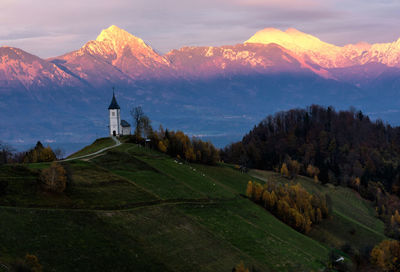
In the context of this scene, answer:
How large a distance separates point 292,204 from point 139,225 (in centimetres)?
5018

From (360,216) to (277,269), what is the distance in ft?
229

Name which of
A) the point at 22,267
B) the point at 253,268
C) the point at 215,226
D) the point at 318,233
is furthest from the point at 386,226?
the point at 22,267

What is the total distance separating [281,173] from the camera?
164m

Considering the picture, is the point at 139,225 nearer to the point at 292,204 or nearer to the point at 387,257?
the point at 387,257

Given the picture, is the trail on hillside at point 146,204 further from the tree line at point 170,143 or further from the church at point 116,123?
the church at point 116,123

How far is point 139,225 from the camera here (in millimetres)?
71625

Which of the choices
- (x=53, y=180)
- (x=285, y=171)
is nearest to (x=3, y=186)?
(x=53, y=180)

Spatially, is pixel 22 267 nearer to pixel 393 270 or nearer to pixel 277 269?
pixel 277 269

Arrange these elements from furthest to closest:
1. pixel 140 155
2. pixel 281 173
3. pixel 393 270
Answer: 1. pixel 281 173
2. pixel 140 155
3. pixel 393 270

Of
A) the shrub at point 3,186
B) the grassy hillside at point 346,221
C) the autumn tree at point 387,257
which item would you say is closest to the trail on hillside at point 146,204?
the shrub at point 3,186

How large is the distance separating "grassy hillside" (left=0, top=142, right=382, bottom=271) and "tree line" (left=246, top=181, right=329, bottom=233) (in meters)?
4.37

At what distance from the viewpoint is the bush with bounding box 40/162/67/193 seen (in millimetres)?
74312

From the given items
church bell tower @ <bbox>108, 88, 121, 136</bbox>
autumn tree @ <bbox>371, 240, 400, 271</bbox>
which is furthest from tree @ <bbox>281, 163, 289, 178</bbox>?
autumn tree @ <bbox>371, 240, 400, 271</bbox>

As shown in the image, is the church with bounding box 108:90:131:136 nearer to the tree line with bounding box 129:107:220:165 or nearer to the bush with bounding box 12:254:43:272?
the tree line with bounding box 129:107:220:165
